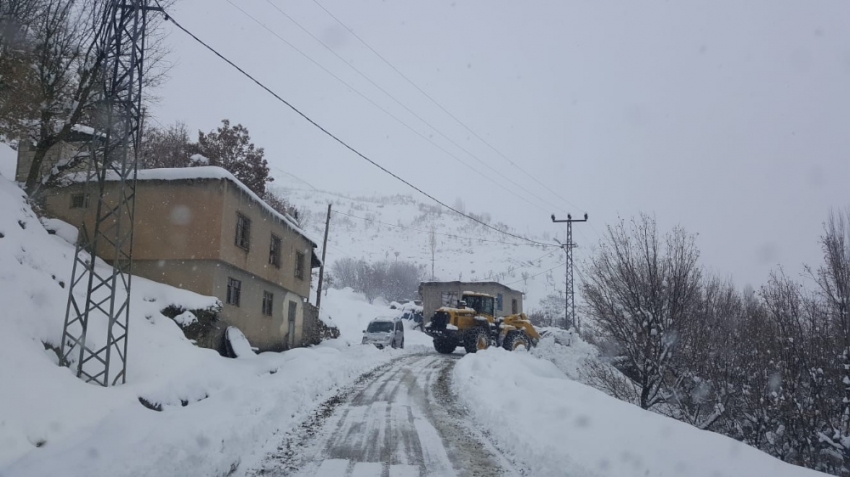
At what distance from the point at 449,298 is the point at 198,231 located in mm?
27233

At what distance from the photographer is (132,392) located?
11.1 metres

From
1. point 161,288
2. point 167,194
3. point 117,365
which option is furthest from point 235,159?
point 117,365

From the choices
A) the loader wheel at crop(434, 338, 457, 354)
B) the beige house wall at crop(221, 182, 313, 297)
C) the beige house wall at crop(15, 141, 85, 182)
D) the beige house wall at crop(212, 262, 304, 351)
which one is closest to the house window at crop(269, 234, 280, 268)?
the beige house wall at crop(221, 182, 313, 297)

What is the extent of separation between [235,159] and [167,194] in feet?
61.9

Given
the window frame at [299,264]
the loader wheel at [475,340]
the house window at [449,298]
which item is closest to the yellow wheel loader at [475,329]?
the loader wheel at [475,340]

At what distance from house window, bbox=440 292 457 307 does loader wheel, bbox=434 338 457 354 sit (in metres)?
10.5

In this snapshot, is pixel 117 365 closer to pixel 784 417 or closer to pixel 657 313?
pixel 657 313

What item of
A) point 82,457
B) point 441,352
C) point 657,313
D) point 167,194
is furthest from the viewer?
point 441,352

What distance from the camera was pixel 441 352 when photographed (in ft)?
93.7

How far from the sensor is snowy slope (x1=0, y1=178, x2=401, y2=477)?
21.0 ft

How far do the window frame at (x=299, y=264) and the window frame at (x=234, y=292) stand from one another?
6.95 metres

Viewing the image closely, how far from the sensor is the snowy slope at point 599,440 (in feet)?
19.9

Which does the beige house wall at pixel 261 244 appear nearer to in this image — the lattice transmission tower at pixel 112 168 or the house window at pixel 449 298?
the lattice transmission tower at pixel 112 168

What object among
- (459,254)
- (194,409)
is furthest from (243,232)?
(459,254)
